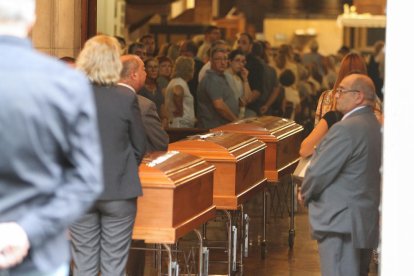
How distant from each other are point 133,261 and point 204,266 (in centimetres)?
50

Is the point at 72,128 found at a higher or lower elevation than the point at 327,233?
higher

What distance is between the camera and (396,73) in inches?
227

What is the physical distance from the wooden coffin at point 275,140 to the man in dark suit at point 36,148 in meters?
6.93

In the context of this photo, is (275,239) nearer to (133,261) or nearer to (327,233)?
(133,261)

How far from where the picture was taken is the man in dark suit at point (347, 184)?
6.85m

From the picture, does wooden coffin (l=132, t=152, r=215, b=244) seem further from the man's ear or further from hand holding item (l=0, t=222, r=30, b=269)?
hand holding item (l=0, t=222, r=30, b=269)

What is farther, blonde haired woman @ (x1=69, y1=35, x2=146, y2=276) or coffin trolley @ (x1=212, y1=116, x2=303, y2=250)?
coffin trolley @ (x1=212, y1=116, x2=303, y2=250)

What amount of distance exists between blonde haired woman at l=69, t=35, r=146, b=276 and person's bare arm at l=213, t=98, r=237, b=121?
20.7 ft

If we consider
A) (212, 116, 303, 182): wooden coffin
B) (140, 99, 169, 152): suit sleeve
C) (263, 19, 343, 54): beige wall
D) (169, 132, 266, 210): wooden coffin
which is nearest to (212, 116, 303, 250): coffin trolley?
(212, 116, 303, 182): wooden coffin

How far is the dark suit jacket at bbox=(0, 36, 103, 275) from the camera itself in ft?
11.0

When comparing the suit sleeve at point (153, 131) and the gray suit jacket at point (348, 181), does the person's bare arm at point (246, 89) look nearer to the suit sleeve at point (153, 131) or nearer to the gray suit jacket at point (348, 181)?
the suit sleeve at point (153, 131)

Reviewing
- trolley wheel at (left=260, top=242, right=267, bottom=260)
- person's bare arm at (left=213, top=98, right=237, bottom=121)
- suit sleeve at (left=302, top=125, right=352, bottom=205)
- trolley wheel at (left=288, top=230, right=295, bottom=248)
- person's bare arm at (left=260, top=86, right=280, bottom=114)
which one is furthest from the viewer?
person's bare arm at (left=260, top=86, right=280, bottom=114)

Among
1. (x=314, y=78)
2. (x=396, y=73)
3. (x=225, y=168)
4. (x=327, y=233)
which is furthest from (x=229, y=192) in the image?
(x=314, y=78)

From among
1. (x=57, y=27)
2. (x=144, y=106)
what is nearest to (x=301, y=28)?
(x=57, y=27)
